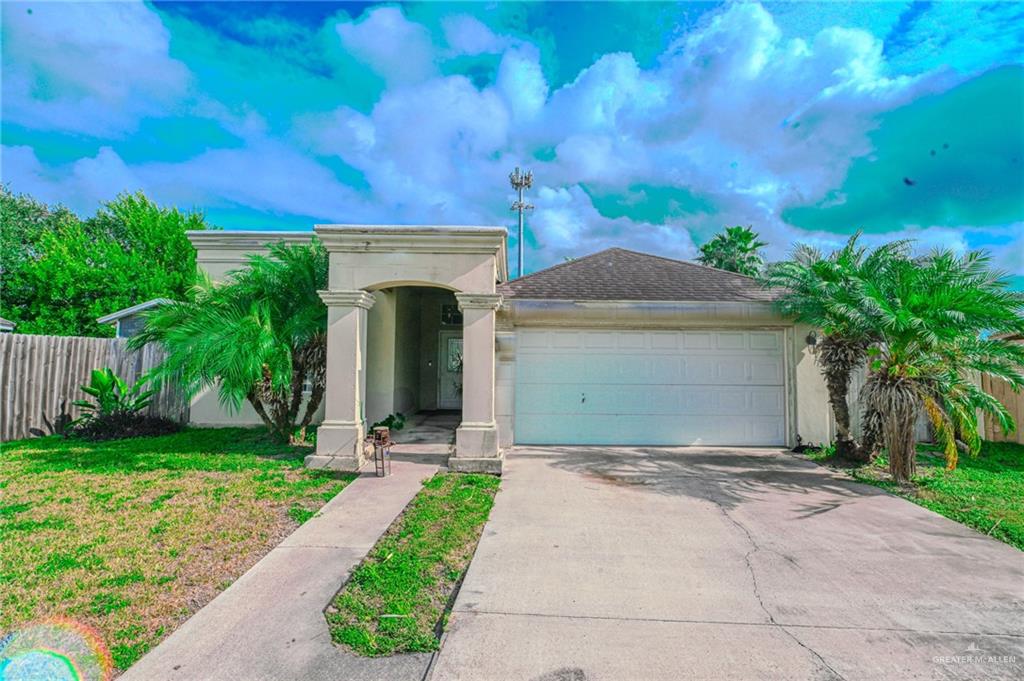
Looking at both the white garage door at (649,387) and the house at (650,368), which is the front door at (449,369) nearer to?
the house at (650,368)

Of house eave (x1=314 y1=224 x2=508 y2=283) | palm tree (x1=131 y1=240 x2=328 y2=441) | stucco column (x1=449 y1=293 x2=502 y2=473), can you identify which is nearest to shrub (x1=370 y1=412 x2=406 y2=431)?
palm tree (x1=131 y1=240 x2=328 y2=441)

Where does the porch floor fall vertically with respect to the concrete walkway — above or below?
above

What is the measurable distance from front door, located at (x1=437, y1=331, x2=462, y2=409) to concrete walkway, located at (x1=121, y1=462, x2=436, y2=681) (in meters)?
9.54

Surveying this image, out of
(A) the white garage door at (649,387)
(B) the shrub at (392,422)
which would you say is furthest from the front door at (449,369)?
(A) the white garage door at (649,387)

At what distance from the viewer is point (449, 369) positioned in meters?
14.2

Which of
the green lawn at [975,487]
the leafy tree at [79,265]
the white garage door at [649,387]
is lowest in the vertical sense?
the green lawn at [975,487]

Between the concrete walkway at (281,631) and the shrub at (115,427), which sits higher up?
the shrub at (115,427)

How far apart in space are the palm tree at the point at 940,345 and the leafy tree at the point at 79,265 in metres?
20.7

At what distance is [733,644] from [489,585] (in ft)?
5.47

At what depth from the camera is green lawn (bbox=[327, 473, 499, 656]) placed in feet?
9.38

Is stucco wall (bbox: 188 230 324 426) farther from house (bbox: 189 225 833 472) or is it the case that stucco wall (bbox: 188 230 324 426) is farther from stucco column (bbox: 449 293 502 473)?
stucco column (bbox: 449 293 502 473)

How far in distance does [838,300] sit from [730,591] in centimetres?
512

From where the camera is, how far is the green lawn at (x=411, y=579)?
9.38ft

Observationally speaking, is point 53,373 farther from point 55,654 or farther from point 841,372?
point 841,372
